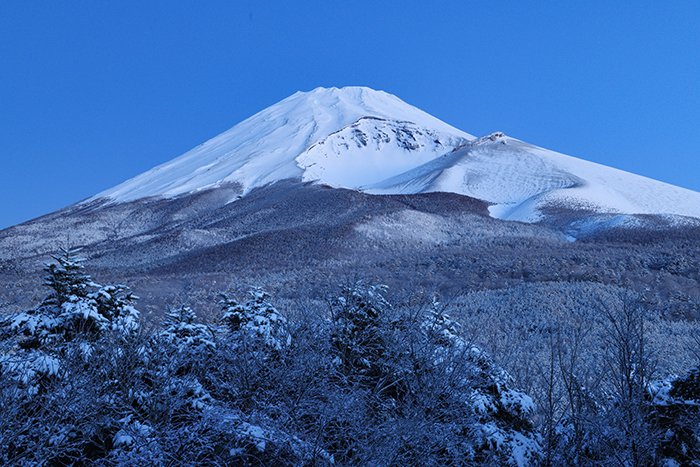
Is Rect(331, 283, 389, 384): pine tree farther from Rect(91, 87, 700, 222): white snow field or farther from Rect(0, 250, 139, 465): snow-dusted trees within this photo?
Rect(91, 87, 700, 222): white snow field

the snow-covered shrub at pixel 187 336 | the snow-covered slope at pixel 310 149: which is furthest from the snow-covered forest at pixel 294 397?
the snow-covered slope at pixel 310 149

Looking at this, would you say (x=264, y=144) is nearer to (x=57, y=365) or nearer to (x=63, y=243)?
(x=63, y=243)

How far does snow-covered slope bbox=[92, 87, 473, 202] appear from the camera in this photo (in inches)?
2151

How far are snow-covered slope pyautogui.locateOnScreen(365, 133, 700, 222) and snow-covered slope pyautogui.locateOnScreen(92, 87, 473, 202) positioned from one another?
7346 mm

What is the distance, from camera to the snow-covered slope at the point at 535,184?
3909 centimetres

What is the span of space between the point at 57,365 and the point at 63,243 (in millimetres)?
37617

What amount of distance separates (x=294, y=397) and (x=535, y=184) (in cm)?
4335

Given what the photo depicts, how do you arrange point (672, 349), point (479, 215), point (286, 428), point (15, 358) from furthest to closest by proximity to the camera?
point (479, 215) → point (672, 349) → point (15, 358) → point (286, 428)

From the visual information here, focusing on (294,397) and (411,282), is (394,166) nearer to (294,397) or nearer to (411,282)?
(411,282)

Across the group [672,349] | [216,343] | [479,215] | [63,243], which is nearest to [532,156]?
[479,215]

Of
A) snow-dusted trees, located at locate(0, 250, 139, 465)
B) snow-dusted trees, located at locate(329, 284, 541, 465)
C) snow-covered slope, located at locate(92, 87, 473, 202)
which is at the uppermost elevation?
snow-covered slope, located at locate(92, 87, 473, 202)

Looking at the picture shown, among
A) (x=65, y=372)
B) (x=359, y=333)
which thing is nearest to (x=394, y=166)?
(x=359, y=333)

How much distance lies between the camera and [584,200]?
39438 millimetres

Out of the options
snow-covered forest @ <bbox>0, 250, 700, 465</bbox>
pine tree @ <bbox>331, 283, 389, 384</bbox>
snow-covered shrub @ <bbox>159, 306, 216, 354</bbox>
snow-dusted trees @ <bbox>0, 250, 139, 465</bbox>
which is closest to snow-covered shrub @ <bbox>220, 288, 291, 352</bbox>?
snow-covered forest @ <bbox>0, 250, 700, 465</bbox>
